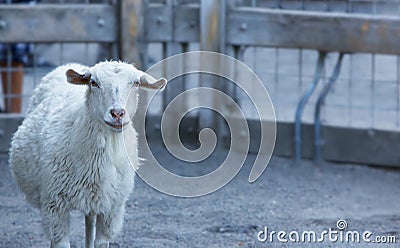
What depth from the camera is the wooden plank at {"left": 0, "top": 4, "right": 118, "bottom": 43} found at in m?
8.32

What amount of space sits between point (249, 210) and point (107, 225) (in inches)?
66.2

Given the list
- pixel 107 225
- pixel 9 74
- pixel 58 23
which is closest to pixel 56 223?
pixel 107 225

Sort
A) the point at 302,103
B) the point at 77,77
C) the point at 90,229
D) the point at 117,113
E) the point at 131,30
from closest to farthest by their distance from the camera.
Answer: the point at 117,113
the point at 77,77
the point at 90,229
the point at 302,103
the point at 131,30

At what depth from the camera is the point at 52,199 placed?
528cm

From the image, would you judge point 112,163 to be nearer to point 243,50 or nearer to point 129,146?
point 129,146

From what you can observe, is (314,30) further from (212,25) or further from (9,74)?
(9,74)

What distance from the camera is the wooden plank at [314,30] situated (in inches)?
309

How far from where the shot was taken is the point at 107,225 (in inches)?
213

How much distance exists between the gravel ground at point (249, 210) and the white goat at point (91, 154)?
0.77 metres

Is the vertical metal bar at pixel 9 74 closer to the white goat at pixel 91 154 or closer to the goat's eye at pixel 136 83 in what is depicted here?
the white goat at pixel 91 154

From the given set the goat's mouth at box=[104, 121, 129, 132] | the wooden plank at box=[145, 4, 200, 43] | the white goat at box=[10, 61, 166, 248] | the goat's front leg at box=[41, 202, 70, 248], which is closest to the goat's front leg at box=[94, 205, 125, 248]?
the white goat at box=[10, 61, 166, 248]

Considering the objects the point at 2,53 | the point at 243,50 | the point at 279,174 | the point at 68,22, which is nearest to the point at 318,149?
the point at 279,174

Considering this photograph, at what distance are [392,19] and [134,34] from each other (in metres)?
2.24

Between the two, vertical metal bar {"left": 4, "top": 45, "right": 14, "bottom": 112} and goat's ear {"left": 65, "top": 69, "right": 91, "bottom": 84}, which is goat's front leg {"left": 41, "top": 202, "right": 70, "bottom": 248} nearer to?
goat's ear {"left": 65, "top": 69, "right": 91, "bottom": 84}
